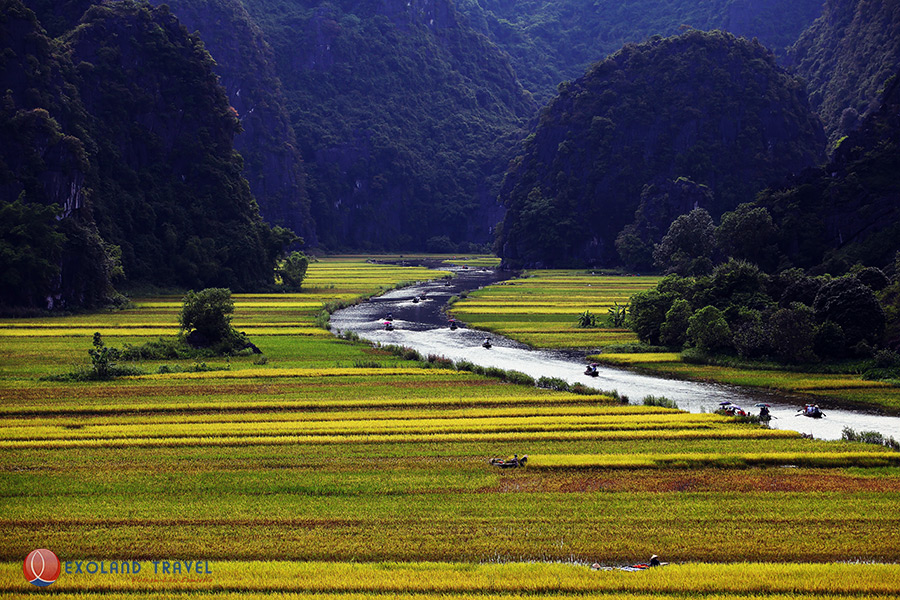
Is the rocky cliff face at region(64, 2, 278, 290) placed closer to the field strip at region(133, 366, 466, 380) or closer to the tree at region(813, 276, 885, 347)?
the field strip at region(133, 366, 466, 380)

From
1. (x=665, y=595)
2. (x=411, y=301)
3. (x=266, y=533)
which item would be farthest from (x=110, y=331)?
(x=665, y=595)

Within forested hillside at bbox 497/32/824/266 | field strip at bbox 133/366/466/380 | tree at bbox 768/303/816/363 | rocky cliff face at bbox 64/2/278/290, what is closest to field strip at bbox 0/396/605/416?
field strip at bbox 133/366/466/380

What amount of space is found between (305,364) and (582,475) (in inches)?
1076

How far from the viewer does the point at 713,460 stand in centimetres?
2906

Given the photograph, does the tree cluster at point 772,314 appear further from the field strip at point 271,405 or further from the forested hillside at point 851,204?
the field strip at point 271,405

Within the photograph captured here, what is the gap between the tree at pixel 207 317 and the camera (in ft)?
182

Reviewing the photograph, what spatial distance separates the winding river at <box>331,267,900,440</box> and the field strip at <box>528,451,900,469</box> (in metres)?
4.71

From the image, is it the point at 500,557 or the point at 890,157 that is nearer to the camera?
the point at 500,557

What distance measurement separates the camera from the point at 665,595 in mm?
18375

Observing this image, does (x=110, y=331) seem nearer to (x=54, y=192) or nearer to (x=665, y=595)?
(x=54, y=192)

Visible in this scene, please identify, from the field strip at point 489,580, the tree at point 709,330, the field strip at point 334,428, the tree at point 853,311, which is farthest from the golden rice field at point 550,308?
the field strip at point 489,580

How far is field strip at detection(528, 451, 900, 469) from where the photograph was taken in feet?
93.2

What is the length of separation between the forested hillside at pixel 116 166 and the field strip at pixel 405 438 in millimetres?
49846

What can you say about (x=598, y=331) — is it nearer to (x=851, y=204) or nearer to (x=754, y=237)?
(x=754, y=237)
